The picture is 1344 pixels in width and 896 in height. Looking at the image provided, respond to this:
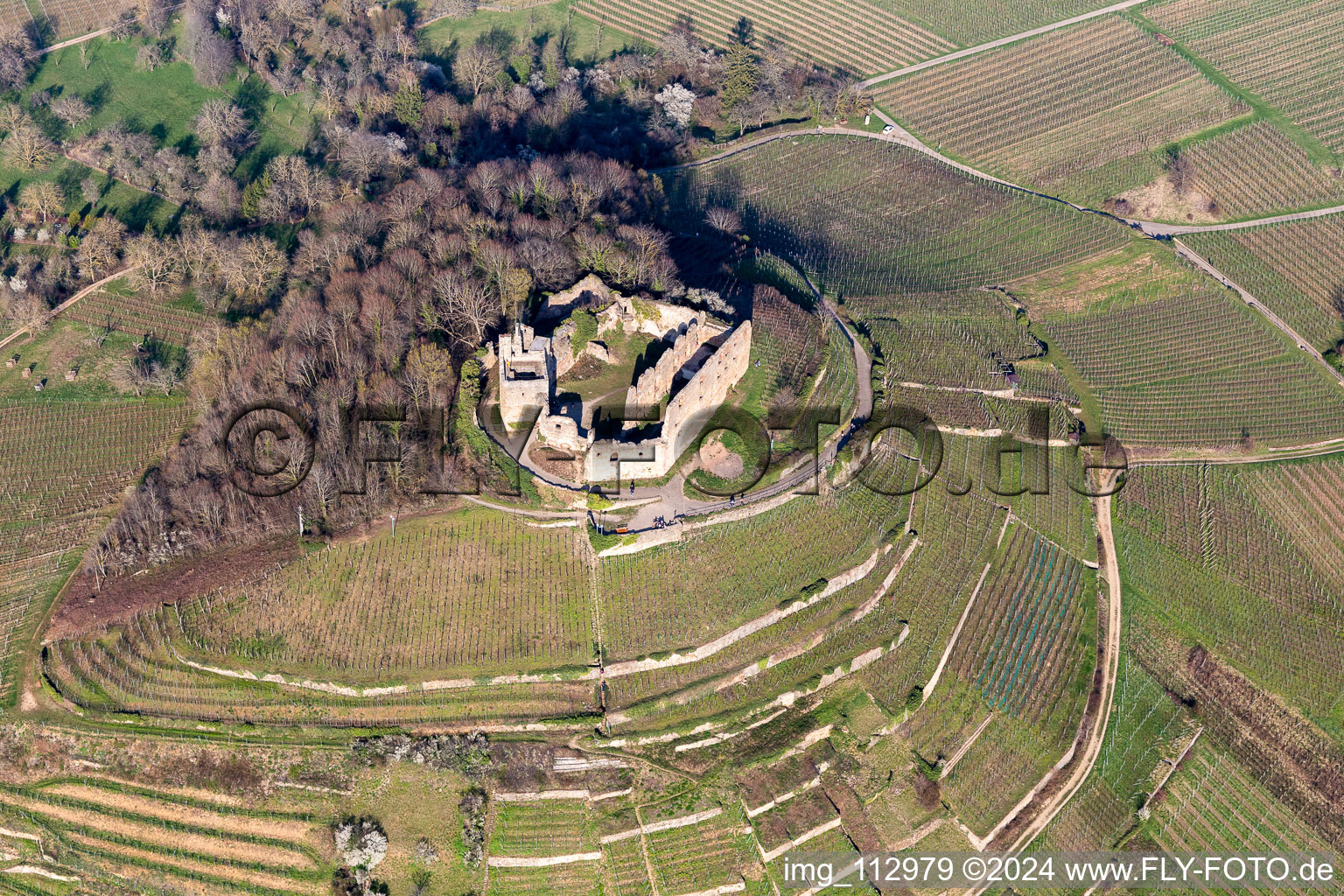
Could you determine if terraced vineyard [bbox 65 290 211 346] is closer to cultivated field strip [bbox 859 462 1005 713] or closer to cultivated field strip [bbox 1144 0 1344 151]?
cultivated field strip [bbox 859 462 1005 713]

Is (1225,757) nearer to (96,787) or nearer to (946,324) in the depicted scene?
(946,324)

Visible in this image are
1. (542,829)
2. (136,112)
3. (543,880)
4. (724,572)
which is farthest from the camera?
(136,112)

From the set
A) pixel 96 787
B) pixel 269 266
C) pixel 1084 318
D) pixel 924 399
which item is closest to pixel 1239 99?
pixel 1084 318

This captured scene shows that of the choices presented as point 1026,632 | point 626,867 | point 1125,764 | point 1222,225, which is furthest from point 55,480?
point 1222,225

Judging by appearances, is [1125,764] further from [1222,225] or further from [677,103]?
[677,103]

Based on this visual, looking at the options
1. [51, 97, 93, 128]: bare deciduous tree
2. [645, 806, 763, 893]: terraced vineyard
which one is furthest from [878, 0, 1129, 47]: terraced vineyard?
[645, 806, 763, 893]: terraced vineyard

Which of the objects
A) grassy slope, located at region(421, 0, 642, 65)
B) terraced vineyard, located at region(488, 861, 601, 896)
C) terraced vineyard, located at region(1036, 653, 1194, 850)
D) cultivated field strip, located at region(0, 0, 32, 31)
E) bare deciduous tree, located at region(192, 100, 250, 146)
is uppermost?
grassy slope, located at region(421, 0, 642, 65)
